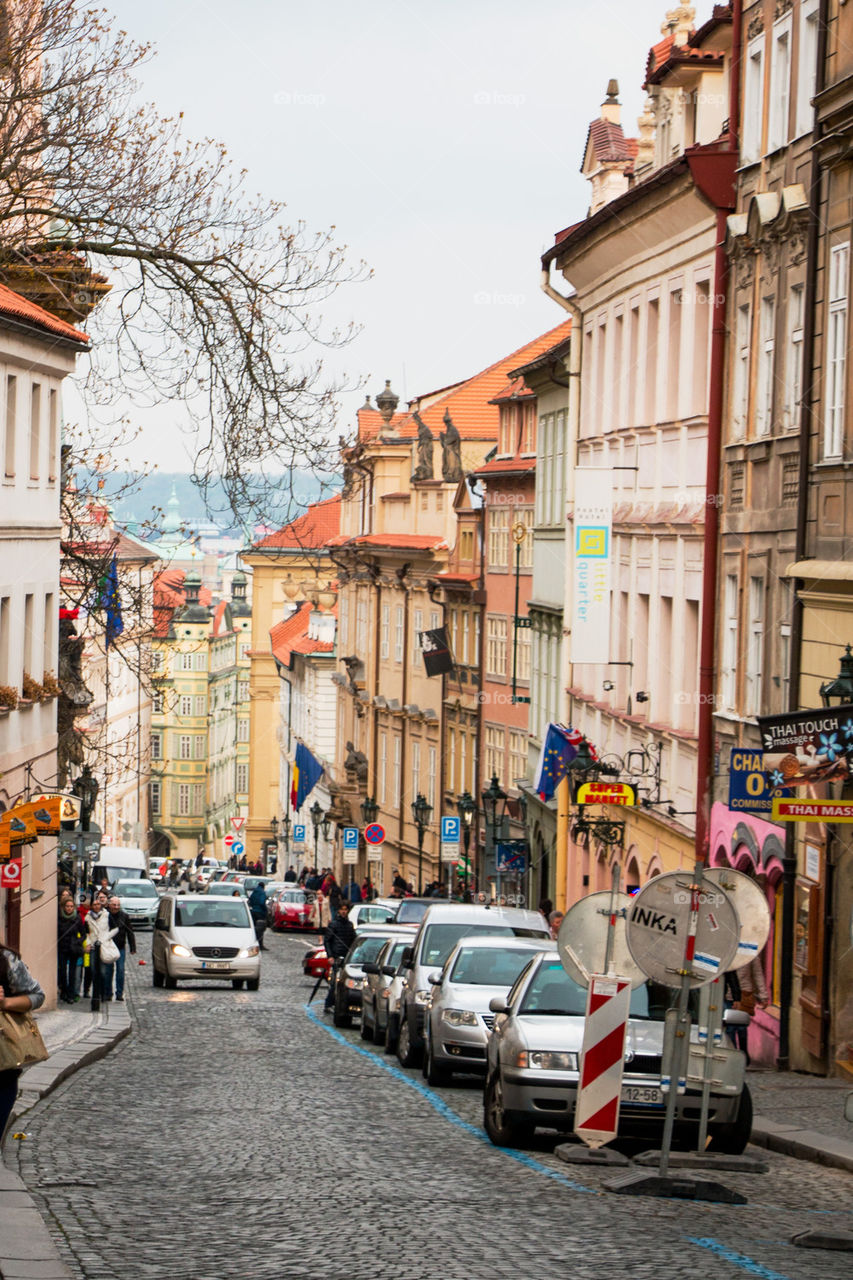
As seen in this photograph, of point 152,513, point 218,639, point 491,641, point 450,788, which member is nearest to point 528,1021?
point 152,513

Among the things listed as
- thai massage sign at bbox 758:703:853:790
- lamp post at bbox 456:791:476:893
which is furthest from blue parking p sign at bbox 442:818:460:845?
thai massage sign at bbox 758:703:853:790

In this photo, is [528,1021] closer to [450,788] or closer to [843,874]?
[843,874]

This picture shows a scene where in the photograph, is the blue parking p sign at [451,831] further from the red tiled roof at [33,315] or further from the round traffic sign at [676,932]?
the round traffic sign at [676,932]

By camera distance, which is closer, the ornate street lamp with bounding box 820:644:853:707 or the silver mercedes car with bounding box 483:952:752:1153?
the silver mercedes car with bounding box 483:952:752:1153

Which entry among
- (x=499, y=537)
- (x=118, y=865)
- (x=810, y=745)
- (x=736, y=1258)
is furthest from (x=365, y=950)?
(x=118, y=865)

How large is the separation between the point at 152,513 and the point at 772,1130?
12.0 meters

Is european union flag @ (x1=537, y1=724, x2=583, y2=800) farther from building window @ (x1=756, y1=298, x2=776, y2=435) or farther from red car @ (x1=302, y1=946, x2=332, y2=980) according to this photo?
building window @ (x1=756, y1=298, x2=776, y2=435)

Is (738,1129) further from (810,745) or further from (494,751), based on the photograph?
(494,751)

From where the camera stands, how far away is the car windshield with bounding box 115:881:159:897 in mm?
64875

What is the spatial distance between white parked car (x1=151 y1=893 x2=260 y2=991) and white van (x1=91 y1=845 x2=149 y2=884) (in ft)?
80.7

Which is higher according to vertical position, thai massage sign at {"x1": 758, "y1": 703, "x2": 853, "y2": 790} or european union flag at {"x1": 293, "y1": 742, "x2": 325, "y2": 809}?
thai massage sign at {"x1": 758, "y1": 703, "x2": 853, "y2": 790}

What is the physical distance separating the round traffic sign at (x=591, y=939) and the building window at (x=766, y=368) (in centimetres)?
1298

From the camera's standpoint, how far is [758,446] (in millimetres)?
26938

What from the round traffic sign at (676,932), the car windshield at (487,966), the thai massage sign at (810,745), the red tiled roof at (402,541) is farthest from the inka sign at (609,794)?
the red tiled roof at (402,541)
